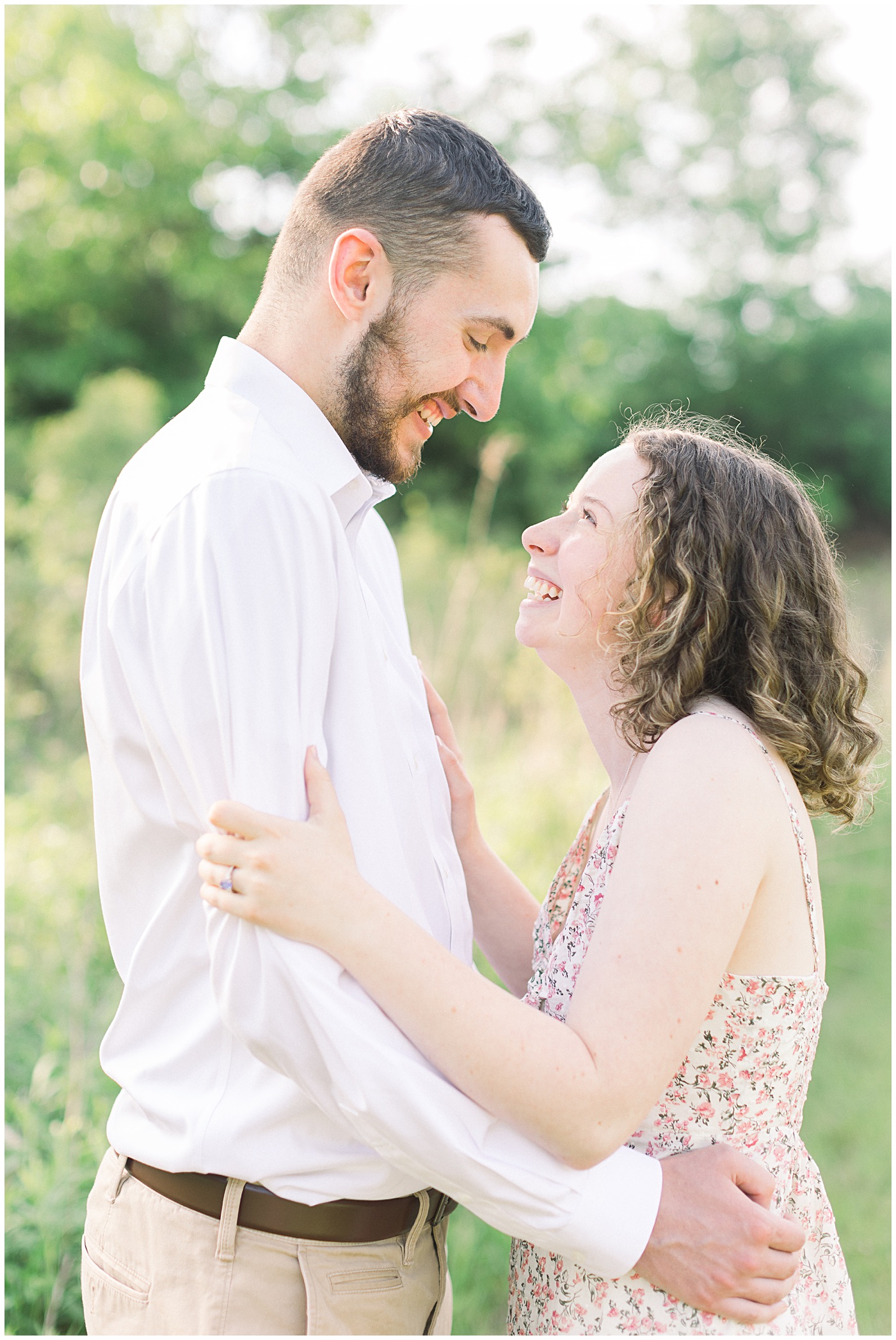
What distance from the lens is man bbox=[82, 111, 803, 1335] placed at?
1458 mm

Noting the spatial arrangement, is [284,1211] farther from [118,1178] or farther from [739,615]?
[739,615]

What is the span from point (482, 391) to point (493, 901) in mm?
1049

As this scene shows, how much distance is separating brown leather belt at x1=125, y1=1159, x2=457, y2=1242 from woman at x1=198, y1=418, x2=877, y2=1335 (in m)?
0.33

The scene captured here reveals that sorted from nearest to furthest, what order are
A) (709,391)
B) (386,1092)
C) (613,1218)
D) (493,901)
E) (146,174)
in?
(386,1092)
(613,1218)
(493,901)
(146,174)
(709,391)

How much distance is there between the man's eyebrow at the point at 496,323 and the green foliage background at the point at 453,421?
55cm

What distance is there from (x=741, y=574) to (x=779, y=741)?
31 centimetres

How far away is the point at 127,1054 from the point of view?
67.6 inches

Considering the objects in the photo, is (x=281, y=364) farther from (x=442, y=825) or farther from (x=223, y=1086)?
(x=223, y=1086)

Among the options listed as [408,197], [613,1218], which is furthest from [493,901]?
[408,197]

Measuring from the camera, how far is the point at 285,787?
1472mm

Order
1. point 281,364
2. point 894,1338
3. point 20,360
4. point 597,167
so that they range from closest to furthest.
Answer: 1. point 281,364
2. point 894,1338
3. point 20,360
4. point 597,167

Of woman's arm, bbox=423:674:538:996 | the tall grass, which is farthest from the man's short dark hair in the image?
the tall grass

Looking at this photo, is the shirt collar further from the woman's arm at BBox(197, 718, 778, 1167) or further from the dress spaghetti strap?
the dress spaghetti strap

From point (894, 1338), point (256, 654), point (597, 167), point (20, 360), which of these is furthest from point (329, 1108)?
point (597, 167)
